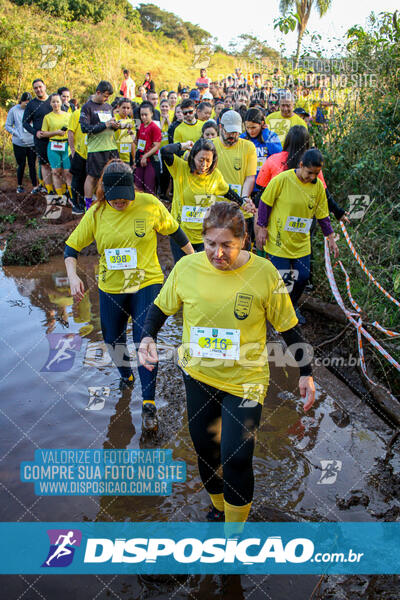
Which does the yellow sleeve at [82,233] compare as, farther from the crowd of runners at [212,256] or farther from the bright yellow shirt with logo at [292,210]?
the bright yellow shirt with logo at [292,210]

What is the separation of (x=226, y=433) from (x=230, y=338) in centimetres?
53

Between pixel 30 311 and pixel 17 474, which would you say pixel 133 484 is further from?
pixel 30 311

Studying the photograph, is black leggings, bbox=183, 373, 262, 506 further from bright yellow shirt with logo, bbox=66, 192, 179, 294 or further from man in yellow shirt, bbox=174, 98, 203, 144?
man in yellow shirt, bbox=174, 98, 203, 144

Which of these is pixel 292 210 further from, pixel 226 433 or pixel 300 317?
pixel 226 433

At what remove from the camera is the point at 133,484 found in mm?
3752

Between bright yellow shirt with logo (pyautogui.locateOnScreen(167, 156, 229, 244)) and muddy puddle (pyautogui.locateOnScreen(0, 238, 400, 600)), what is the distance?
5.05 feet

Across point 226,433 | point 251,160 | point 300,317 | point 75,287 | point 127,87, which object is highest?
point 127,87

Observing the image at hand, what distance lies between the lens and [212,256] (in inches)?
106

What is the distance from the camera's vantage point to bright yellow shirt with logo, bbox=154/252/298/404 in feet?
9.00

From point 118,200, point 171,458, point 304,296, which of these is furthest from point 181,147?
point 171,458

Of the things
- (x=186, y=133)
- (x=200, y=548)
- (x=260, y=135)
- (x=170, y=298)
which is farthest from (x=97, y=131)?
(x=200, y=548)

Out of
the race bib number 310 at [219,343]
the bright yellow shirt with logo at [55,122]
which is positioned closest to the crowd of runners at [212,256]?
the race bib number 310 at [219,343]

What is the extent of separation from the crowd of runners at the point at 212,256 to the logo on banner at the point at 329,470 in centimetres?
91

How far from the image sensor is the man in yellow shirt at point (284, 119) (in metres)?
7.59
